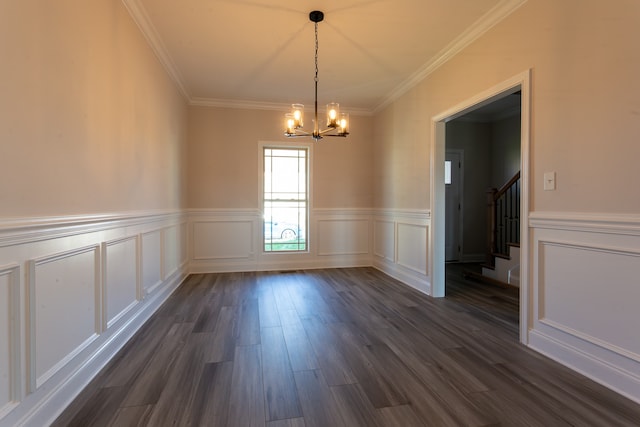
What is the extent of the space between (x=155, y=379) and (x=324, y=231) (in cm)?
360

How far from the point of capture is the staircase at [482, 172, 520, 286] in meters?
3.96

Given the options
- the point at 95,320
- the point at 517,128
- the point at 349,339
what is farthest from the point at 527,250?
the point at 517,128

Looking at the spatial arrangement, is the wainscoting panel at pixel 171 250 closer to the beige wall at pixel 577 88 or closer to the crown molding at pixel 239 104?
the crown molding at pixel 239 104

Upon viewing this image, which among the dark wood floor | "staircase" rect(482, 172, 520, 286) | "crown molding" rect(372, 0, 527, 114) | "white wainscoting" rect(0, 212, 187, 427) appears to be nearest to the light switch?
the dark wood floor

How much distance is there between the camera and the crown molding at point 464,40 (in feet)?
8.04

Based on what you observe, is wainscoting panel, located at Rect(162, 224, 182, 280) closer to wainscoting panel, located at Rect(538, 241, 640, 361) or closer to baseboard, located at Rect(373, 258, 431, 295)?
baseboard, located at Rect(373, 258, 431, 295)

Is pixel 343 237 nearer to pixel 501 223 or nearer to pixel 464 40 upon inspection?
pixel 501 223

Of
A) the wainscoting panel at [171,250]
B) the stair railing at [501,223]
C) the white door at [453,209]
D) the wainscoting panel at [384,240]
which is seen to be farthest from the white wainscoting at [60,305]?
the white door at [453,209]

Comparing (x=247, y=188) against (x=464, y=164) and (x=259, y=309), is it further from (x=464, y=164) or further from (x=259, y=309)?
(x=464, y=164)

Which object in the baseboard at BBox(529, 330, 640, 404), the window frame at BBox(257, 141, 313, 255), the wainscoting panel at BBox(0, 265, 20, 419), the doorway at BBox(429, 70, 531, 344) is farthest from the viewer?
the window frame at BBox(257, 141, 313, 255)

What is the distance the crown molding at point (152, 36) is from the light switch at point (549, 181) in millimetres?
3418

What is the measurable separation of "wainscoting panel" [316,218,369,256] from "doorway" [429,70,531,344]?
1807mm

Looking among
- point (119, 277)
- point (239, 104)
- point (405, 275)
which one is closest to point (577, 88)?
point (405, 275)

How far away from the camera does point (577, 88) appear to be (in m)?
1.95
